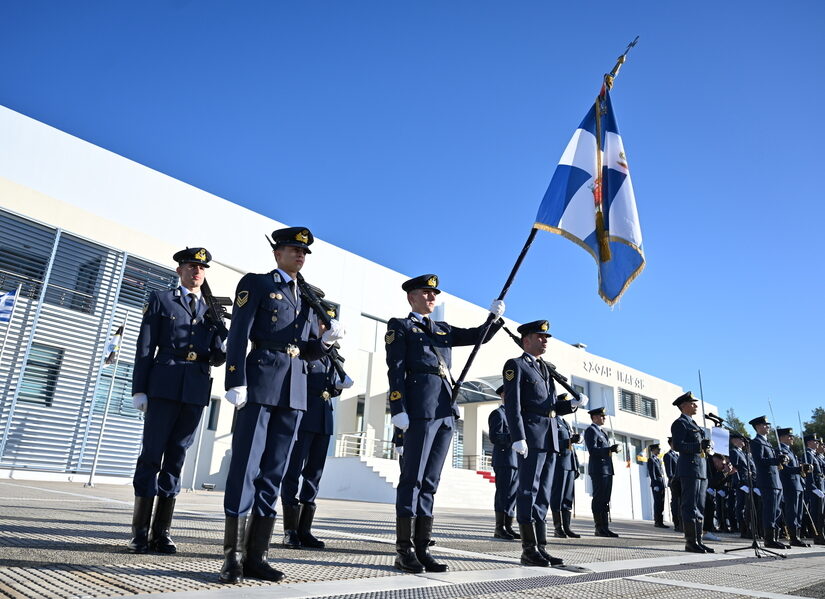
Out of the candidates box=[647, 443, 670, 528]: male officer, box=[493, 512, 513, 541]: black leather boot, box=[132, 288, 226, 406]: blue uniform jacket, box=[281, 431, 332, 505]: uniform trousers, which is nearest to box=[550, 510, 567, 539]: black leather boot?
box=[493, 512, 513, 541]: black leather boot

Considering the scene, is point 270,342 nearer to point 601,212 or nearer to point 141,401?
point 141,401

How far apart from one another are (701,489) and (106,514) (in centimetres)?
630

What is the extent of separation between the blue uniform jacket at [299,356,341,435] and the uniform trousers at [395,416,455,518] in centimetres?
109

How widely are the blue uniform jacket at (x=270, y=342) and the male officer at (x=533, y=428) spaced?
82.5 inches

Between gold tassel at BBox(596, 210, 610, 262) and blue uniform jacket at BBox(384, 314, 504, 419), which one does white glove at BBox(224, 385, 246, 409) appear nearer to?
blue uniform jacket at BBox(384, 314, 504, 419)

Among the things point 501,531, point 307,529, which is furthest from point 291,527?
point 501,531

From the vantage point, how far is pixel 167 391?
389 centimetres

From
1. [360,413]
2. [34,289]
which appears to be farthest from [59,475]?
[360,413]

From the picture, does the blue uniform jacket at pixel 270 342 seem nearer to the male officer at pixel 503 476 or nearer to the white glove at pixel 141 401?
the white glove at pixel 141 401

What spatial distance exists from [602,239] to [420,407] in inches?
112

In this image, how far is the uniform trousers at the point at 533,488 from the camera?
4.68m

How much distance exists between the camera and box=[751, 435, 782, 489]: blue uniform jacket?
906 centimetres

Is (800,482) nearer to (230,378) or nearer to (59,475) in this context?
(230,378)

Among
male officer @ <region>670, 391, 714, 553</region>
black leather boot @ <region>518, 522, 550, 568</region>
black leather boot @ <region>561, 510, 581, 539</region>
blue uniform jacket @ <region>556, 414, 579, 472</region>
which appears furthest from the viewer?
blue uniform jacket @ <region>556, 414, 579, 472</region>
